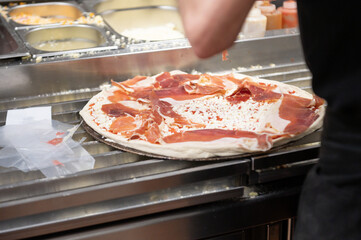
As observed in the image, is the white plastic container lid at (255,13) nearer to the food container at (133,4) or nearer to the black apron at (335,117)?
the food container at (133,4)

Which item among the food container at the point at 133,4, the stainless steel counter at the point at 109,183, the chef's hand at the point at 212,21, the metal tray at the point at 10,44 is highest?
the chef's hand at the point at 212,21

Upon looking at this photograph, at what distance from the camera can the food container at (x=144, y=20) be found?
9.95 ft

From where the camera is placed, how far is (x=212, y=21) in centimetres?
124

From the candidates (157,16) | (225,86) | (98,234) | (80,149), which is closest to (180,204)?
(98,234)

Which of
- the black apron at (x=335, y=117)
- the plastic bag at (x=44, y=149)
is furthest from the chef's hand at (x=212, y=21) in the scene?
the plastic bag at (x=44, y=149)

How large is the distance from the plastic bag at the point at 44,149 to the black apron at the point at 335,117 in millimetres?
725

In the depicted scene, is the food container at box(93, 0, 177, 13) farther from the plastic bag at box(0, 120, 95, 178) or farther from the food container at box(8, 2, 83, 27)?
the plastic bag at box(0, 120, 95, 178)

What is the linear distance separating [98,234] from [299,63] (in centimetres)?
136

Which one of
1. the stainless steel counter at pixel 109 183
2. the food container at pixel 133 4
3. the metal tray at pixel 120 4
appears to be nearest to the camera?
the stainless steel counter at pixel 109 183

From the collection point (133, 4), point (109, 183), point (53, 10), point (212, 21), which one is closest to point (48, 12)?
point (53, 10)

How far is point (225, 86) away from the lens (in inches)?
78.8

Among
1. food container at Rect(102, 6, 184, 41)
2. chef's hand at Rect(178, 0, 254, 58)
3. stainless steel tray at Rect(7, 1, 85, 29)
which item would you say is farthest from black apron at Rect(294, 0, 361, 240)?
stainless steel tray at Rect(7, 1, 85, 29)

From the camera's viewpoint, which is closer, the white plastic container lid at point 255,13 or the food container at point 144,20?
the white plastic container lid at point 255,13

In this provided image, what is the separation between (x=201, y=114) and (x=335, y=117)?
710 mm
